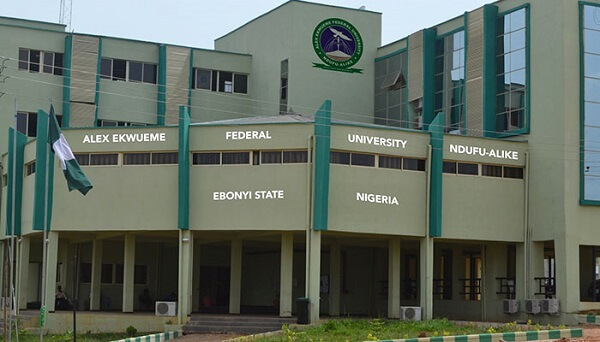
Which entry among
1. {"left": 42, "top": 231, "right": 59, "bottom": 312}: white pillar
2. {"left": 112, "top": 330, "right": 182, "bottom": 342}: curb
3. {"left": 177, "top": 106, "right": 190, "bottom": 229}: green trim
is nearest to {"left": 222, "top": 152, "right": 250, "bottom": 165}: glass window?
{"left": 177, "top": 106, "right": 190, "bottom": 229}: green trim

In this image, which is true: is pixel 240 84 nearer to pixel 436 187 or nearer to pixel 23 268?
pixel 23 268

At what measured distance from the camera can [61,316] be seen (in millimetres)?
49438

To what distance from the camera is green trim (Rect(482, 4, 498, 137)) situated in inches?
2127

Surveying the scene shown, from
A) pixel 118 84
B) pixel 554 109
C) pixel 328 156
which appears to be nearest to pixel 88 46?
pixel 118 84

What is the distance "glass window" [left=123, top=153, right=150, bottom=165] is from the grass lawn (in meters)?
10.8

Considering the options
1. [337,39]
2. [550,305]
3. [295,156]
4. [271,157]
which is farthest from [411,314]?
[337,39]

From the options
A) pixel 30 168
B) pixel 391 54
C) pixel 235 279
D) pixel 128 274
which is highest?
pixel 391 54

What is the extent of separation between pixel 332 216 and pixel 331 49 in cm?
1970

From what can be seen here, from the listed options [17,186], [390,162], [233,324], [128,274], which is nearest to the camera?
[233,324]

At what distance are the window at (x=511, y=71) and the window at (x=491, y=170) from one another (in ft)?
A: 8.07

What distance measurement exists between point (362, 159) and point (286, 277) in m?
6.29

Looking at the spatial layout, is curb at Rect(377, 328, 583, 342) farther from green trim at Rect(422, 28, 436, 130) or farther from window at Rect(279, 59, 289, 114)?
window at Rect(279, 59, 289, 114)

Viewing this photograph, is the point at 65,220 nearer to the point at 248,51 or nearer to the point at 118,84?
the point at 118,84

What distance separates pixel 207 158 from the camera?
4925 centimetres
